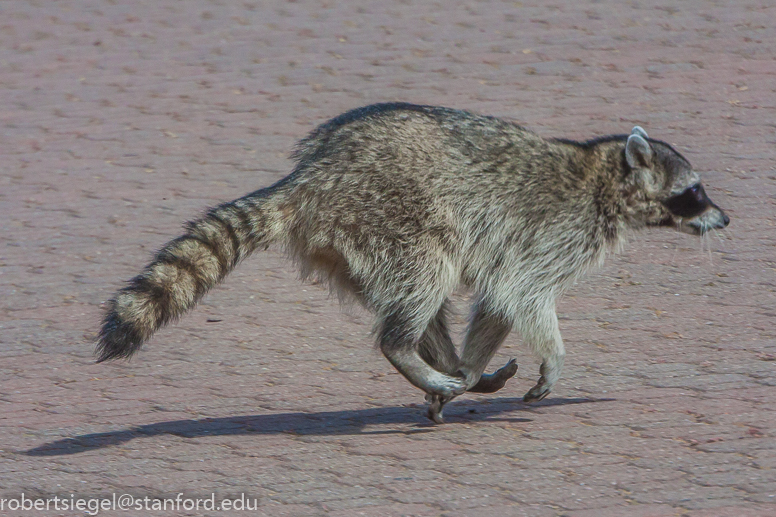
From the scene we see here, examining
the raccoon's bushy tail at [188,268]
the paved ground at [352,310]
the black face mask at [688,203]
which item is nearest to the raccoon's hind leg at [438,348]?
the paved ground at [352,310]

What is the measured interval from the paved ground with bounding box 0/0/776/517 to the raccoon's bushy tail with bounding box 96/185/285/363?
603mm

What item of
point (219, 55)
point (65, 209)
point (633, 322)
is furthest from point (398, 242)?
point (219, 55)

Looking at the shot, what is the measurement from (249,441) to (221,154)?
4.67 metres

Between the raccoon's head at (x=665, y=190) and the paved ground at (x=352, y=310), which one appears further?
the raccoon's head at (x=665, y=190)

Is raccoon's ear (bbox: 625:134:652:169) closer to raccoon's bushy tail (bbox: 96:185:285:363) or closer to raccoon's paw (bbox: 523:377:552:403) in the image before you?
raccoon's paw (bbox: 523:377:552:403)

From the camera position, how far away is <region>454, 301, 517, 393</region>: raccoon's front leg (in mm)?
5719

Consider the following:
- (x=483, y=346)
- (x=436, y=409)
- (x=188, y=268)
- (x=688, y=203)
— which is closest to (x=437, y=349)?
(x=483, y=346)

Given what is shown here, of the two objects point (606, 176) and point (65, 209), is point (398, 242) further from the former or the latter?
point (65, 209)

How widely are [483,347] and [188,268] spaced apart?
1.52 metres

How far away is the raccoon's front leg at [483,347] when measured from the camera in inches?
225

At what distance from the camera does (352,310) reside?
692 cm

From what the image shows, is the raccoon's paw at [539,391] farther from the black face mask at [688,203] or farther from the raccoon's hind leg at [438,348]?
the black face mask at [688,203]

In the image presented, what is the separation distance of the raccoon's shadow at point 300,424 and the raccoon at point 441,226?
0.15 m

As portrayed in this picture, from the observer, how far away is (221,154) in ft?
31.6
